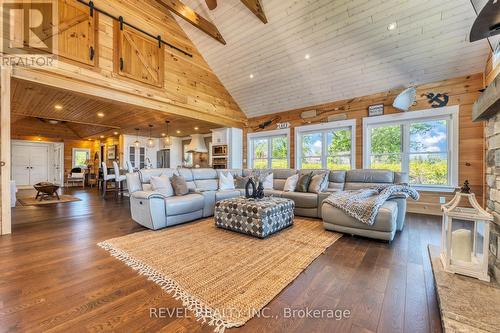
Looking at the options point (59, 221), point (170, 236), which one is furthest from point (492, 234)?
point (59, 221)

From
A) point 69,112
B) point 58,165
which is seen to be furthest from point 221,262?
point 58,165

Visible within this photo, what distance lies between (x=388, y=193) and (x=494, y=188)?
1.32 m

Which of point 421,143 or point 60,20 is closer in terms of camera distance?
point 60,20

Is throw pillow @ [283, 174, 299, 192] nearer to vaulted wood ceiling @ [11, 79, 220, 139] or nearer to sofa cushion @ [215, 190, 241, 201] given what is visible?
sofa cushion @ [215, 190, 241, 201]

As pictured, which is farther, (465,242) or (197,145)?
(197,145)

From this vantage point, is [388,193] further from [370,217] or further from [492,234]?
[492,234]

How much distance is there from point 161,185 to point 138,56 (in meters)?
2.83

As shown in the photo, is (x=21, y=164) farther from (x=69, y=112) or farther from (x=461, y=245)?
(x=461, y=245)

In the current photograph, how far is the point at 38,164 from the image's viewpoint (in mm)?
9805

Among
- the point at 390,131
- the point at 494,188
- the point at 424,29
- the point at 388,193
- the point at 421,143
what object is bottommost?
the point at 388,193

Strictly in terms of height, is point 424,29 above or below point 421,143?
above

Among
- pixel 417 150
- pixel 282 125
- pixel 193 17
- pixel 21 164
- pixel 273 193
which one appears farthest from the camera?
pixel 21 164

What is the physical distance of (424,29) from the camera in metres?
3.61

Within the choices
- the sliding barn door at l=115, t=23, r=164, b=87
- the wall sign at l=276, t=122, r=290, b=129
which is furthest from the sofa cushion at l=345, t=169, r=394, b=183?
the sliding barn door at l=115, t=23, r=164, b=87
